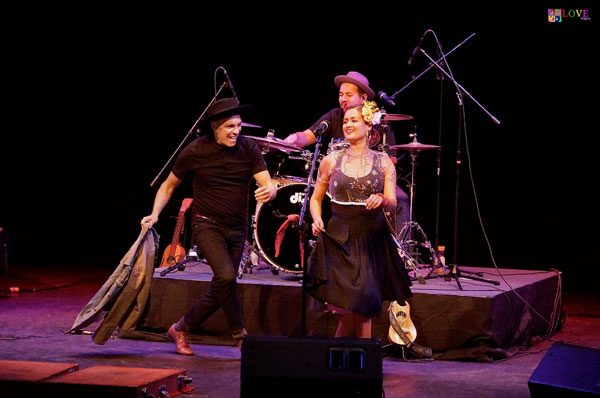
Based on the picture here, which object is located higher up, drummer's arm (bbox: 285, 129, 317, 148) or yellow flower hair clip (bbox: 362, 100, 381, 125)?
yellow flower hair clip (bbox: 362, 100, 381, 125)

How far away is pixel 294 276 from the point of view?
7.76 metres

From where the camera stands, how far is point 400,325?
6.82m

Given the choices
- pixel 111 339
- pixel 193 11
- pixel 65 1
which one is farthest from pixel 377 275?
pixel 65 1

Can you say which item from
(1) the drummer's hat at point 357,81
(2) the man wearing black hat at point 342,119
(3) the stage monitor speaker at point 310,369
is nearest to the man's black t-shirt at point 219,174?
(2) the man wearing black hat at point 342,119

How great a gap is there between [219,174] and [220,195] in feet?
0.54

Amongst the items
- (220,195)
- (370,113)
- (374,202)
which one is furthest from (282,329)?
(370,113)

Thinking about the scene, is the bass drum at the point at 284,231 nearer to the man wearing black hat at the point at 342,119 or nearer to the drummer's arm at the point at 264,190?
the man wearing black hat at the point at 342,119

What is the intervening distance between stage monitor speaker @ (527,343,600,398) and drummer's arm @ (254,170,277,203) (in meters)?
2.42

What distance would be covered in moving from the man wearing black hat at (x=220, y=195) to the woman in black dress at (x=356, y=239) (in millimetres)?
944

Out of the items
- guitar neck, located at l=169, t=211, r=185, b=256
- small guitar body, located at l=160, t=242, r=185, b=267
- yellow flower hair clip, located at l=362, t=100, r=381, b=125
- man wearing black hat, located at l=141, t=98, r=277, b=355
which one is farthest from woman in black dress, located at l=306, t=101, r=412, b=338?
guitar neck, located at l=169, t=211, r=185, b=256

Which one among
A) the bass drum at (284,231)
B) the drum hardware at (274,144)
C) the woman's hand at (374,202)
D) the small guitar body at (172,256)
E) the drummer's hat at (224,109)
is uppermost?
the drummer's hat at (224,109)

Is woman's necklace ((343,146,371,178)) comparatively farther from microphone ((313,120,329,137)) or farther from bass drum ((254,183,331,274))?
bass drum ((254,183,331,274))

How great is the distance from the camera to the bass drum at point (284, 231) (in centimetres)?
771

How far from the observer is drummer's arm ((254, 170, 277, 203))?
6.14 metres
